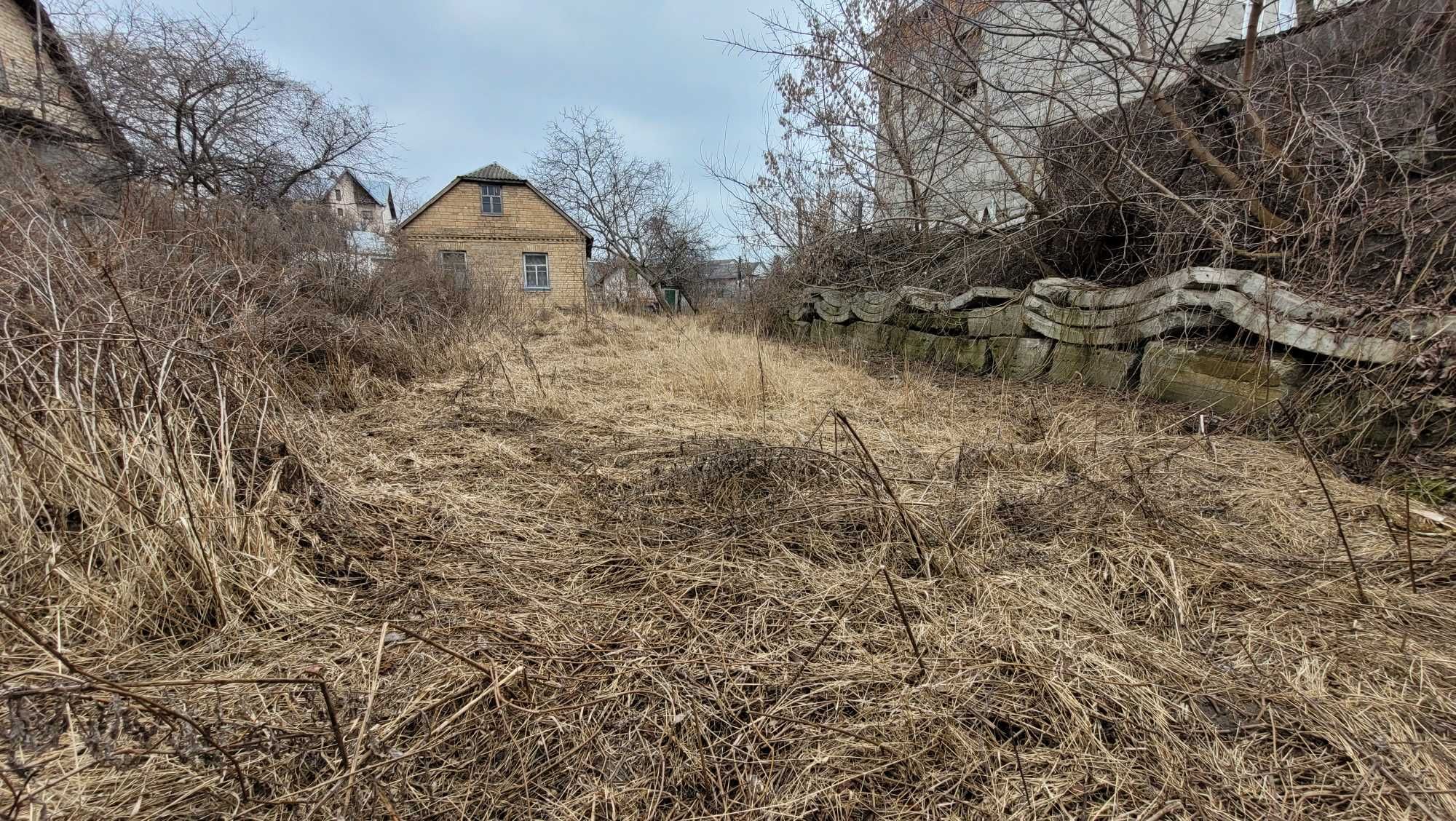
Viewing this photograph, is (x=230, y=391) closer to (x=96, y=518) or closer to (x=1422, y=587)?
(x=96, y=518)

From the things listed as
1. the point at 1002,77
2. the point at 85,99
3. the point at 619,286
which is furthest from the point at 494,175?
the point at 1002,77

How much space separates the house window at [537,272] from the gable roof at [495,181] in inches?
71.2

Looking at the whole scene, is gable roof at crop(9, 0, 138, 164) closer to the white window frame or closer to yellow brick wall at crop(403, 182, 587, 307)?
yellow brick wall at crop(403, 182, 587, 307)

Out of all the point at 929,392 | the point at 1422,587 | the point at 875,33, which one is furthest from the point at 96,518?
the point at 875,33

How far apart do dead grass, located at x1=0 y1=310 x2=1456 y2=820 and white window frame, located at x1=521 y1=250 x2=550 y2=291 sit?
62.4ft

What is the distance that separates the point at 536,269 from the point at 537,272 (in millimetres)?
144

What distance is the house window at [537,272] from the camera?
19.8 meters

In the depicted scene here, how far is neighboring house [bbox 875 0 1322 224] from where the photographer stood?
404cm

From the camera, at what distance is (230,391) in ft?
6.28

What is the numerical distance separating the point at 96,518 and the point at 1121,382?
540 centimetres

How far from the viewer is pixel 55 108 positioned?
9031mm

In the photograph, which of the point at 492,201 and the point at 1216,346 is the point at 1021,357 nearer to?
the point at 1216,346

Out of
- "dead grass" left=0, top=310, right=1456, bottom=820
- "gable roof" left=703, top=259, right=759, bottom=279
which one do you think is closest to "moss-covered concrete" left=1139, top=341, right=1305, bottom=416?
"dead grass" left=0, top=310, right=1456, bottom=820

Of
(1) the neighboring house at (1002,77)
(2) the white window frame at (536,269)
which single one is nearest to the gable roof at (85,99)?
(2) the white window frame at (536,269)
